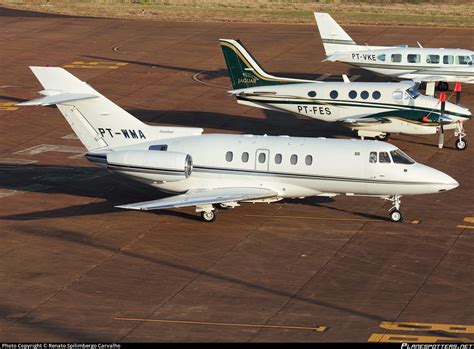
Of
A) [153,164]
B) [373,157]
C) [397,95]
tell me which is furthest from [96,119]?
[397,95]

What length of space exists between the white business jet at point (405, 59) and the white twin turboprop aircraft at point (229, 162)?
67.3 ft

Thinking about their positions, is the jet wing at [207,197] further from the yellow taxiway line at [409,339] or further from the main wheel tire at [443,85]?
the main wheel tire at [443,85]

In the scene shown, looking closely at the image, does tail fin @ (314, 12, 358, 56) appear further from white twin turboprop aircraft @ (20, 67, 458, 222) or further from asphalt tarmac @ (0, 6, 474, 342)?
white twin turboprop aircraft @ (20, 67, 458, 222)

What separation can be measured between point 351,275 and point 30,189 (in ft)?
52.3

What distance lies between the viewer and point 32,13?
89.5m

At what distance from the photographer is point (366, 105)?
52344 millimetres

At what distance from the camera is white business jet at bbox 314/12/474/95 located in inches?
2432

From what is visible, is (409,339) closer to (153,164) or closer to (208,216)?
(208,216)

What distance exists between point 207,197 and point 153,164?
236 cm

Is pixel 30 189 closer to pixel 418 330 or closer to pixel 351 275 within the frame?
pixel 351 275

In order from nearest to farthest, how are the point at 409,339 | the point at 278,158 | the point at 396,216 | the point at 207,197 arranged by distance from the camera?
the point at 409,339
the point at 207,197
the point at 396,216
the point at 278,158

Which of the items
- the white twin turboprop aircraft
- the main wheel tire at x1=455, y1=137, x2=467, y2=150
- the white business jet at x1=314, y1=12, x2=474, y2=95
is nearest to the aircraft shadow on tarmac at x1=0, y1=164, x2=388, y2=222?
the white twin turboprop aircraft

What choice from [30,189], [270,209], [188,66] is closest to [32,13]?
[188,66]

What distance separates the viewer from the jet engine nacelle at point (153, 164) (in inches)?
1603
